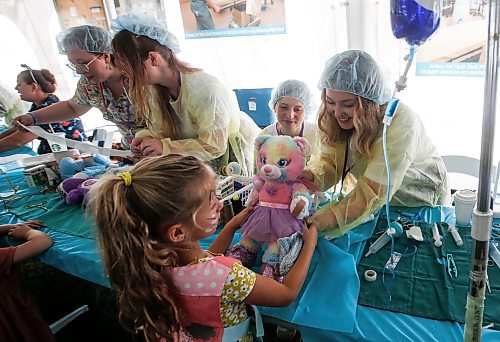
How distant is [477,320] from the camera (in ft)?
1.86

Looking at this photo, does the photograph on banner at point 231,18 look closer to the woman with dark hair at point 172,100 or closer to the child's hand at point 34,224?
the woman with dark hair at point 172,100

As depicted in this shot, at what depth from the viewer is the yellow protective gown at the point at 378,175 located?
1059 mm

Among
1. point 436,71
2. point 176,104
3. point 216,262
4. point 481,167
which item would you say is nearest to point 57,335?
point 176,104

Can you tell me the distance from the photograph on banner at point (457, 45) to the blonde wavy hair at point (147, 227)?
1.73 metres

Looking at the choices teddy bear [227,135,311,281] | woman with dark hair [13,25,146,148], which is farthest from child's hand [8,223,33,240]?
teddy bear [227,135,311,281]

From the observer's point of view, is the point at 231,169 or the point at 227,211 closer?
the point at 227,211

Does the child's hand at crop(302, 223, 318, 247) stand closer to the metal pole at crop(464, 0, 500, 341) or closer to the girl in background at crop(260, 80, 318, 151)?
the metal pole at crop(464, 0, 500, 341)

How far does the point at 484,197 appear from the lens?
0.50 meters

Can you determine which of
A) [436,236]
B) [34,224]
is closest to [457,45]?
[436,236]

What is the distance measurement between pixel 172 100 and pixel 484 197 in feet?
4.25

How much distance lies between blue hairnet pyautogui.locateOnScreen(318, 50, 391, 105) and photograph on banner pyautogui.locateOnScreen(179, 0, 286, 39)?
1572 millimetres

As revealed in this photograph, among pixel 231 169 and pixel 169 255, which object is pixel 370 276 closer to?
pixel 169 255

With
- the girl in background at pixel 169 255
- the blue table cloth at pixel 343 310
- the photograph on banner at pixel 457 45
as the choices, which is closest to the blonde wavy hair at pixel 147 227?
the girl in background at pixel 169 255

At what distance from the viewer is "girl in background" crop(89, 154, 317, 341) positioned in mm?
733
